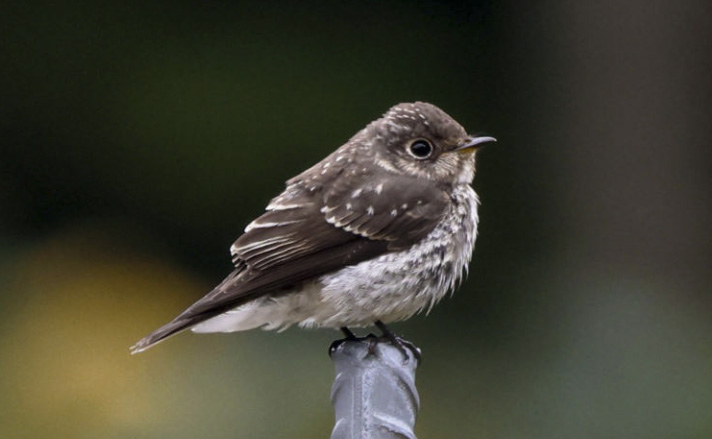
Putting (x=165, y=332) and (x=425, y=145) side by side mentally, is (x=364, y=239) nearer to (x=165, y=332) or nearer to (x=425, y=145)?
(x=425, y=145)

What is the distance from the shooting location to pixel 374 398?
3.42 meters

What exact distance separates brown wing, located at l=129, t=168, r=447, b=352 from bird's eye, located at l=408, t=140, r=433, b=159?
103 millimetres

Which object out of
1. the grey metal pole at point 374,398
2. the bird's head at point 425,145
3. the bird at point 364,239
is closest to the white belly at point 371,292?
the bird at point 364,239

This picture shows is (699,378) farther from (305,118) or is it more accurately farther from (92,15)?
(92,15)

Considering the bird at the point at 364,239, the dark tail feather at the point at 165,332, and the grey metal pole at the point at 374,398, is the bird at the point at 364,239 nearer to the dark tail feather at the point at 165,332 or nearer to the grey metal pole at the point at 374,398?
the dark tail feather at the point at 165,332

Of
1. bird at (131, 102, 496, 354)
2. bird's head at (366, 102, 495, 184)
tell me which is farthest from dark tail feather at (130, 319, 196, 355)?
bird's head at (366, 102, 495, 184)

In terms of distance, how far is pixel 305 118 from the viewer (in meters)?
8.02

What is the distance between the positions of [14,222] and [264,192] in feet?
3.94

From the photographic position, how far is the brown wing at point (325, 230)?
4.63m

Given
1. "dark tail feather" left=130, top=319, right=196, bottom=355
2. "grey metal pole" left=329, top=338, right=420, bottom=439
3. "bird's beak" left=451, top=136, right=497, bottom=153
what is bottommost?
"grey metal pole" left=329, top=338, right=420, bottom=439

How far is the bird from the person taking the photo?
4.70 metres

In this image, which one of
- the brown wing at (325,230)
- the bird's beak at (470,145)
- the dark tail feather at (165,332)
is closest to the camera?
the dark tail feather at (165,332)

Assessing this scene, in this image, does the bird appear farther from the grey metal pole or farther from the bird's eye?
the grey metal pole

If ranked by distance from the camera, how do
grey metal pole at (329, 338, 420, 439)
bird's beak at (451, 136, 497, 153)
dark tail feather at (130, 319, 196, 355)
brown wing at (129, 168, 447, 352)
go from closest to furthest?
grey metal pole at (329, 338, 420, 439)
dark tail feather at (130, 319, 196, 355)
brown wing at (129, 168, 447, 352)
bird's beak at (451, 136, 497, 153)
